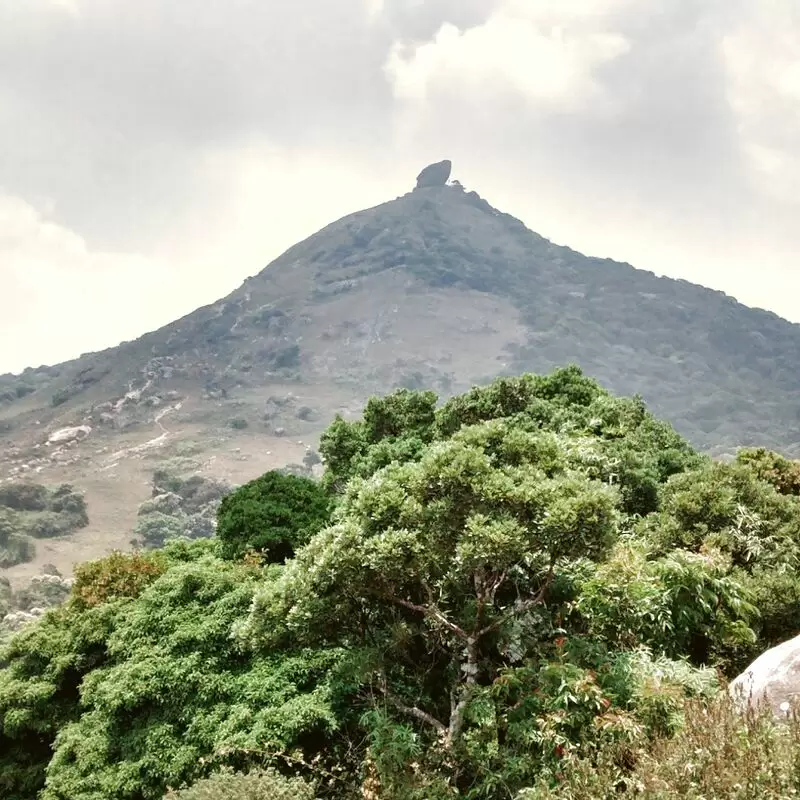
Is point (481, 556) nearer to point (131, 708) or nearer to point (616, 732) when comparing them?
point (616, 732)

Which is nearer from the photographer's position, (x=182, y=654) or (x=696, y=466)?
(x=182, y=654)

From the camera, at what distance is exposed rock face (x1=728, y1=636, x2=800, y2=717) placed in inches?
319

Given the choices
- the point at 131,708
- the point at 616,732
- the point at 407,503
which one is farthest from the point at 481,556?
the point at 131,708

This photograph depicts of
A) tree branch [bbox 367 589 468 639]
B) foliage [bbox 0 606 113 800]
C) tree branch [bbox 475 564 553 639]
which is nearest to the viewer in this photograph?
tree branch [bbox 475 564 553 639]

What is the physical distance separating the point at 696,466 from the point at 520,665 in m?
14.6

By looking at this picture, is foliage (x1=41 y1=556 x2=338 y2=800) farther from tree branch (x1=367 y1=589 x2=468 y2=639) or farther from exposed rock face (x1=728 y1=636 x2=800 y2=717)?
exposed rock face (x1=728 y1=636 x2=800 y2=717)

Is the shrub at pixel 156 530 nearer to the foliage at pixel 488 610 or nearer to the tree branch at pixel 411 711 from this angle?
the foliage at pixel 488 610

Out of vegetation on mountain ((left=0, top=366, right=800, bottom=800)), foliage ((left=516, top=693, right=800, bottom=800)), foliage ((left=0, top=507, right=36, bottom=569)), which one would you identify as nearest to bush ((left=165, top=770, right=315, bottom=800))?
vegetation on mountain ((left=0, top=366, right=800, bottom=800))

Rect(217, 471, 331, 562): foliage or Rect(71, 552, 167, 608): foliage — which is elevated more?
Rect(217, 471, 331, 562): foliage

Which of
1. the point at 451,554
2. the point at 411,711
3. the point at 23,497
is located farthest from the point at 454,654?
the point at 23,497

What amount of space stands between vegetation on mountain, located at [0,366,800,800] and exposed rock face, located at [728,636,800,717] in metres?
0.90

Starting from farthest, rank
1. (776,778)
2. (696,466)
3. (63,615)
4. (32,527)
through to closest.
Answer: (32,527) < (696,466) < (63,615) < (776,778)

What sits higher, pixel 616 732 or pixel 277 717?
pixel 616 732

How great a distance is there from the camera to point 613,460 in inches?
729
